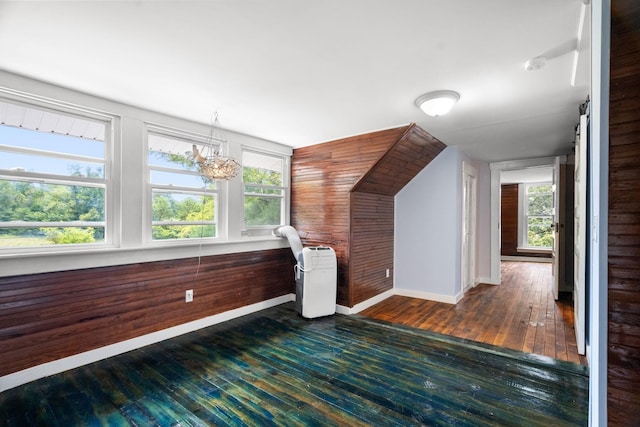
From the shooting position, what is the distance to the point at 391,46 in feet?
5.98

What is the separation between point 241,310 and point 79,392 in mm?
1758

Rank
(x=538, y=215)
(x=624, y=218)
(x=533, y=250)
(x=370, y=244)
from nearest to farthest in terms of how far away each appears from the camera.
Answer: (x=624, y=218)
(x=370, y=244)
(x=533, y=250)
(x=538, y=215)

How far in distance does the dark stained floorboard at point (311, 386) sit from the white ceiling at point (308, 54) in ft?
7.62

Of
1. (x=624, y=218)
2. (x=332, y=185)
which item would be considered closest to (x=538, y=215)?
(x=332, y=185)

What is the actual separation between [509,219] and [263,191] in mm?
8077

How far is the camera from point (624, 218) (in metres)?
1.19

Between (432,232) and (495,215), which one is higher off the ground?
(495,215)

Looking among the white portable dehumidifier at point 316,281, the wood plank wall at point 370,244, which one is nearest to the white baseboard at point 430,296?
the wood plank wall at point 370,244

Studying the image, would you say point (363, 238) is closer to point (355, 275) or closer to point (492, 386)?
point (355, 275)

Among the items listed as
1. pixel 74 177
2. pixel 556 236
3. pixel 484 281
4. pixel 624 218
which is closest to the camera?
pixel 624 218

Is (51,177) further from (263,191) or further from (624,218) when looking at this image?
(624,218)

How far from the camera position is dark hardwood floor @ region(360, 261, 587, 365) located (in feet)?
9.56

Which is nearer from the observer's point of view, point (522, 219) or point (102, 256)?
point (102, 256)

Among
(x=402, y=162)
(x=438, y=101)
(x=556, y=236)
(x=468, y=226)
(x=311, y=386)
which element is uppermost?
(x=438, y=101)
